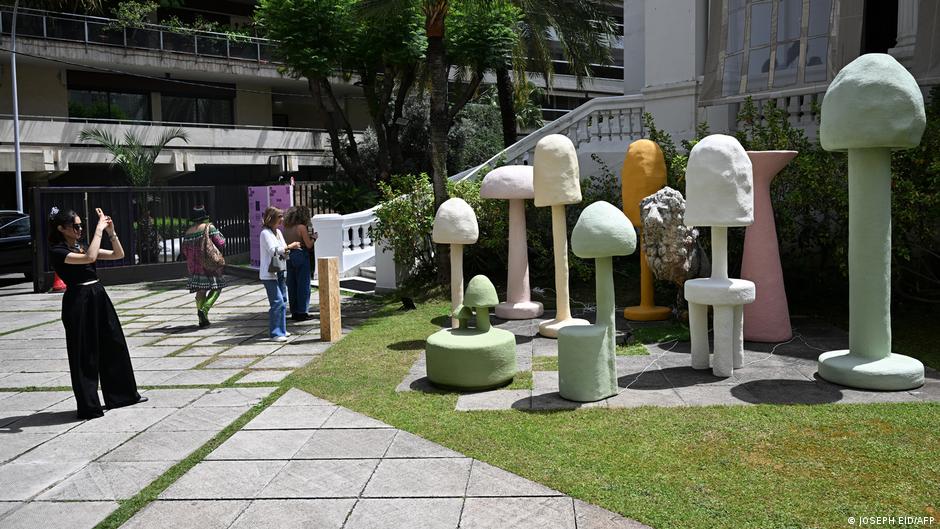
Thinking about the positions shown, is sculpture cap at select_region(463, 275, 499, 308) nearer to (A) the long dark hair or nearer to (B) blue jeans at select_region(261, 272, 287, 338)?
(A) the long dark hair

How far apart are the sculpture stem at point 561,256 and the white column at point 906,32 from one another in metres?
5.43

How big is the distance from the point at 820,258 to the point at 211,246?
28.0 feet

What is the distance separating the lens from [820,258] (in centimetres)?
1079

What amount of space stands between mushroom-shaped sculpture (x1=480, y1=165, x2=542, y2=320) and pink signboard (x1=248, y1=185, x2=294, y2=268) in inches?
274

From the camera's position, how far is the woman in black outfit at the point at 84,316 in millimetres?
6461

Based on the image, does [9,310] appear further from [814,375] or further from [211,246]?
[814,375]

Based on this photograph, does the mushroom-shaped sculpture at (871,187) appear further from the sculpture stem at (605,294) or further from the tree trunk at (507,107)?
the tree trunk at (507,107)

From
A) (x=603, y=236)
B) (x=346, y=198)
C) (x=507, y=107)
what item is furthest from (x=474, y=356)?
(x=507, y=107)

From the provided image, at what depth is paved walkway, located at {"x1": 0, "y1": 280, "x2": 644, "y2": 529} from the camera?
441cm

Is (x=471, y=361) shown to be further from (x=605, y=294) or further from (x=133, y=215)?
(x=133, y=215)

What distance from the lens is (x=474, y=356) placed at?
22.4 ft

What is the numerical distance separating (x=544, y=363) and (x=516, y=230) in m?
3.29

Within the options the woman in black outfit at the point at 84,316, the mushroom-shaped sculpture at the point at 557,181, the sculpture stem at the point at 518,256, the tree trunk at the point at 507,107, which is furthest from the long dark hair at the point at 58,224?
the tree trunk at the point at 507,107

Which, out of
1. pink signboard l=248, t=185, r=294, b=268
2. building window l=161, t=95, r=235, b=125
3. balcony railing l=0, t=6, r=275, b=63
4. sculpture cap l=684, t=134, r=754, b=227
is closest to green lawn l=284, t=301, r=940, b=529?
sculpture cap l=684, t=134, r=754, b=227
